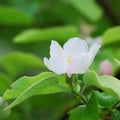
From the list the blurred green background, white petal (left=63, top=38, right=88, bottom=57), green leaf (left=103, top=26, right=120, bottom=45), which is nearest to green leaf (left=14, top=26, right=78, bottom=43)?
the blurred green background

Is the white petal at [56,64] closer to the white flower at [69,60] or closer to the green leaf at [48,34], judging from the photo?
the white flower at [69,60]


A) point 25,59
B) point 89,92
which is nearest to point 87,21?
point 25,59

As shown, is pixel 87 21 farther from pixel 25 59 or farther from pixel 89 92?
pixel 89 92

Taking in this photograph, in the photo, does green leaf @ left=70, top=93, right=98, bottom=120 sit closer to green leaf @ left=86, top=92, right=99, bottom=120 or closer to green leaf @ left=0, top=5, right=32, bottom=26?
green leaf @ left=86, top=92, right=99, bottom=120

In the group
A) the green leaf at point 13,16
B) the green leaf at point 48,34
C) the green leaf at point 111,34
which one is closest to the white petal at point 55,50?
the green leaf at point 111,34

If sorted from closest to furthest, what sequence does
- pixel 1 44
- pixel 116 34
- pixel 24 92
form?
1. pixel 24 92
2. pixel 116 34
3. pixel 1 44

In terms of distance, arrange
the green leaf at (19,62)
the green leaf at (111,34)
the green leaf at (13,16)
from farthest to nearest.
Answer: the green leaf at (13,16) < the green leaf at (19,62) < the green leaf at (111,34)
